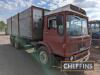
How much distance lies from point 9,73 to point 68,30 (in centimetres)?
298

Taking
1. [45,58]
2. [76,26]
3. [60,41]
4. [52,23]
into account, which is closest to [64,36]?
[60,41]

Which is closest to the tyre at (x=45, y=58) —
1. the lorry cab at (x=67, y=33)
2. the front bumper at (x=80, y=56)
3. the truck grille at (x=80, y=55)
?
the lorry cab at (x=67, y=33)

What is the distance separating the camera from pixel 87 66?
4578 mm

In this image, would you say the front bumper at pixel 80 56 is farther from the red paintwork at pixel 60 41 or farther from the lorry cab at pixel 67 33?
the red paintwork at pixel 60 41

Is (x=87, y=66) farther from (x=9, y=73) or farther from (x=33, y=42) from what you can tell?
(x=33, y=42)

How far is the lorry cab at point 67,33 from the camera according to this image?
5.21 metres

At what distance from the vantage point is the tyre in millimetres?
6062

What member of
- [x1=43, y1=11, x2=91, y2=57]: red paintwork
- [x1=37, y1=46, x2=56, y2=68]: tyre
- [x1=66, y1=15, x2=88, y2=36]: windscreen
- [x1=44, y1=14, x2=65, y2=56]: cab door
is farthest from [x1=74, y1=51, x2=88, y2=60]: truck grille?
[x1=37, y1=46, x2=56, y2=68]: tyre

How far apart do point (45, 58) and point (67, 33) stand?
75.9 inches

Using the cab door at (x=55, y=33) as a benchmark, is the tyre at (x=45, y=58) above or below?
below

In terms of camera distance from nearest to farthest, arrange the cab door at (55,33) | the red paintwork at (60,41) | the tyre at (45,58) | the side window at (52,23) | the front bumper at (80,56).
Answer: the red paintwork at (60,41) → the cab door at (55,33) → the front bumper at (80,56) → the side window at (52,23) → the tyre at (45,58)

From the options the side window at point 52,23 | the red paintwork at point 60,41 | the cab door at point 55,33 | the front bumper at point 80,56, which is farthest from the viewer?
the side window at point 52,23

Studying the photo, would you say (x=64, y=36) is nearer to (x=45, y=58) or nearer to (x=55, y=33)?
(x=55, y=33)

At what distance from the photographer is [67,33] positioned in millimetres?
5223
